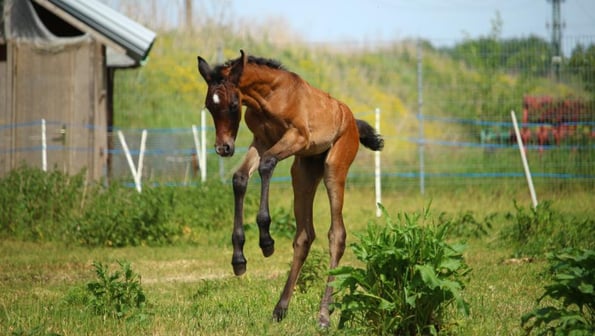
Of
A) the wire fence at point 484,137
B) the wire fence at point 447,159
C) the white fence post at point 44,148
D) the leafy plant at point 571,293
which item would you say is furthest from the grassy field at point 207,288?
the wire fence at point 484,137

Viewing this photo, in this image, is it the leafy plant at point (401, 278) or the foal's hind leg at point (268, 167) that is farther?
the foal's hind leg at point (268, 167)

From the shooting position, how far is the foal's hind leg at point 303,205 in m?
7.77

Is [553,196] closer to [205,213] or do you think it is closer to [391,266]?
[205,213]

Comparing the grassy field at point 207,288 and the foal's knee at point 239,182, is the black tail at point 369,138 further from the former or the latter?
the foal's knee at point 239,182

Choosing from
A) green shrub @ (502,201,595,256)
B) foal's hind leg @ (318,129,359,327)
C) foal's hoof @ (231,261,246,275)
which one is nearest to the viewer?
foal's hoof @ (231,261,246,275)

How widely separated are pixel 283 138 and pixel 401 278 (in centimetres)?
199

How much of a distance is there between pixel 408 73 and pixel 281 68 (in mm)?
17719

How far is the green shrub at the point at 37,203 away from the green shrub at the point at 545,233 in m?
6.78

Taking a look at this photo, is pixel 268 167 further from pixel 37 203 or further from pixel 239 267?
pixel 37 203

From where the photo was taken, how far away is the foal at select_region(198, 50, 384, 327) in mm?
7109

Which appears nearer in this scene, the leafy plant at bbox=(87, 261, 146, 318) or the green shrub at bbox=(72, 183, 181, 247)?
the leafy plant at bbox=(87, 261, 146, 318)

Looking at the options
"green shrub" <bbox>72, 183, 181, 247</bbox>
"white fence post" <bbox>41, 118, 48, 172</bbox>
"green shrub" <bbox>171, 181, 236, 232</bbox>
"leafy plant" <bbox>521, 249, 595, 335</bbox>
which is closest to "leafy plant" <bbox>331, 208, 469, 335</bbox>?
"leafy plant" <bbox>521, 249, 595, 335</bbox>

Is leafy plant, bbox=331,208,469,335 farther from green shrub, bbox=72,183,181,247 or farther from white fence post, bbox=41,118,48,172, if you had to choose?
white fence post, bbox=41,118,48,172

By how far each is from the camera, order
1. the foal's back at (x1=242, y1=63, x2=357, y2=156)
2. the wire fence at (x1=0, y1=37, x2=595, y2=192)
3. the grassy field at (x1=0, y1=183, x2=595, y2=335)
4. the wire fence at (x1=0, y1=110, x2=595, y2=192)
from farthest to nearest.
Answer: the wire fence at (x1=0, y1=37, x2=595, y2=192) < the wire fence at (x1=0, y1=110, x2=595, y2=192) < the foal's back at (x1=242, y1=63, x2=357, y2=156) < the grassy field at (x1=0, y1=183, x2=595, y2=335)
